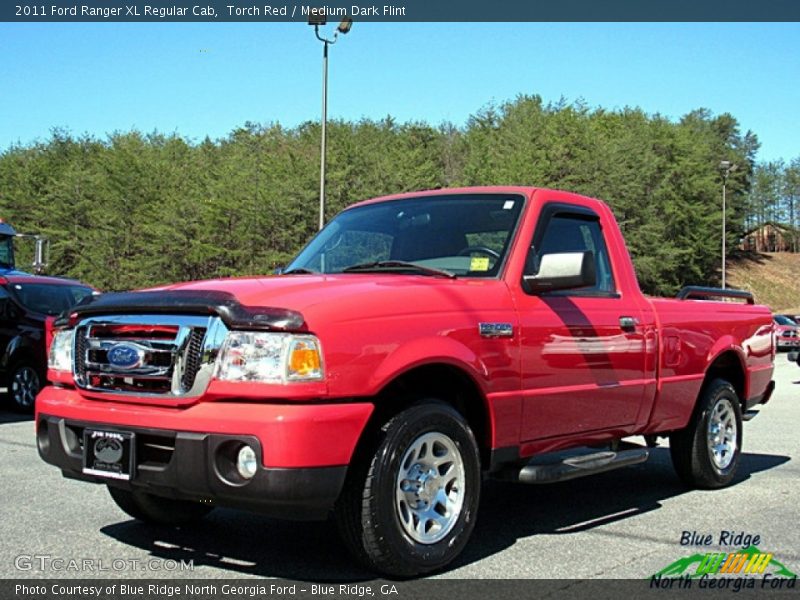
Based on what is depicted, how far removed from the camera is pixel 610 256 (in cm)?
612

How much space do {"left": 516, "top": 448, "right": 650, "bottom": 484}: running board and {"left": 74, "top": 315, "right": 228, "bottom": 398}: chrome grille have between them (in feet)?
6.16

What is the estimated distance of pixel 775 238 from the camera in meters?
120

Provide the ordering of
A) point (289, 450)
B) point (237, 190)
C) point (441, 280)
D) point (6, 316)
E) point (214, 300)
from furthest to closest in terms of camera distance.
Result: point (237, 190) → point (6, 316) → point (441, 280) → point (214, 300) → point (289, 450)

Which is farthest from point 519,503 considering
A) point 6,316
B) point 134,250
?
point 134,250

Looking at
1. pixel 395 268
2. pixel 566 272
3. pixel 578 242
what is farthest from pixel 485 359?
pixel 578 242

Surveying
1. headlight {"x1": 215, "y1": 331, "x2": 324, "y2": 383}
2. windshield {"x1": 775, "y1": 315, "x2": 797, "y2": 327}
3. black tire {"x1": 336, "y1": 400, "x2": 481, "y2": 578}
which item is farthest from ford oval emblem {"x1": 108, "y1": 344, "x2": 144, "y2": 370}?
windshield {"x1": 775, "y1": 315, "x2": 797, "y2": 327}

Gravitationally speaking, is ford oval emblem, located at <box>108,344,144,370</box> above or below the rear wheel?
above

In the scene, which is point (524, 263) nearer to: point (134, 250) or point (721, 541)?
point (721, 541)

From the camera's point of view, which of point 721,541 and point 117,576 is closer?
point 117,576

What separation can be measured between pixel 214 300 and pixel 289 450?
78 centimetres

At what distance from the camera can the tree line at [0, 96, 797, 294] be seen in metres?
54.7

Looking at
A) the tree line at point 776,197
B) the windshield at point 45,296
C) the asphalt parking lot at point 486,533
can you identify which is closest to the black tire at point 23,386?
the windshield at point 45,296

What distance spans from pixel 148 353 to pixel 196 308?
333mm

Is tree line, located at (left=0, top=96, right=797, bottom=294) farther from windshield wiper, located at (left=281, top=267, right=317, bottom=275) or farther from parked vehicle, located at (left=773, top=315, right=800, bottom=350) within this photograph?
windshield wiper, located at (left=281, top=267, right=317, bottom=275)
